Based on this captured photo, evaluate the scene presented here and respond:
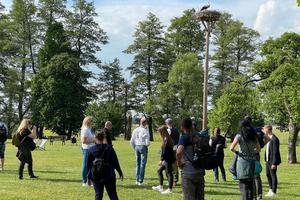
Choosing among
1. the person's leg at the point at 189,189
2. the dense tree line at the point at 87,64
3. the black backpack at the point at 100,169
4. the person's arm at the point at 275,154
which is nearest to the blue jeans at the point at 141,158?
the person's arm at the point at 275,154

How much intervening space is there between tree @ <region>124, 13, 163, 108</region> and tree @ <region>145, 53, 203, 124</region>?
569cm

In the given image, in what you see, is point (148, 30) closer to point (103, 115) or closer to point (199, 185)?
point (103, 115)

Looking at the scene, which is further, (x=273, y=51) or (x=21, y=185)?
(x=273, y=51)

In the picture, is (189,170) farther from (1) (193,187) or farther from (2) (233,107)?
(2) (233,107)

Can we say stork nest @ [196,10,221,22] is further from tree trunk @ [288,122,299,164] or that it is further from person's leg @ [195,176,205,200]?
person's leg @ [195,176,205,200]

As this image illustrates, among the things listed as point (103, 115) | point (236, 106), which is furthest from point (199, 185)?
point (103, 115)

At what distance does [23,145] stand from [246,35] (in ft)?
193

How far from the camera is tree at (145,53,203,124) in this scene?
63.7m

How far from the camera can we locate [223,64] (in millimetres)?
70375

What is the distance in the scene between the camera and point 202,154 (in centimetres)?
915

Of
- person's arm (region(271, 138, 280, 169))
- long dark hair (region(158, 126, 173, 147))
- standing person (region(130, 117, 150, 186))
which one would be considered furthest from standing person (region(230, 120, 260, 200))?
standing person (region(130, 117, 150, 186))

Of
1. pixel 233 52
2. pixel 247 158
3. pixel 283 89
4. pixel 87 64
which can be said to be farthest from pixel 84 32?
pixel 247 158

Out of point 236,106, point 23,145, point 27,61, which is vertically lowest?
point 23,145

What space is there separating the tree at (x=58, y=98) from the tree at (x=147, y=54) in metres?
10.3
